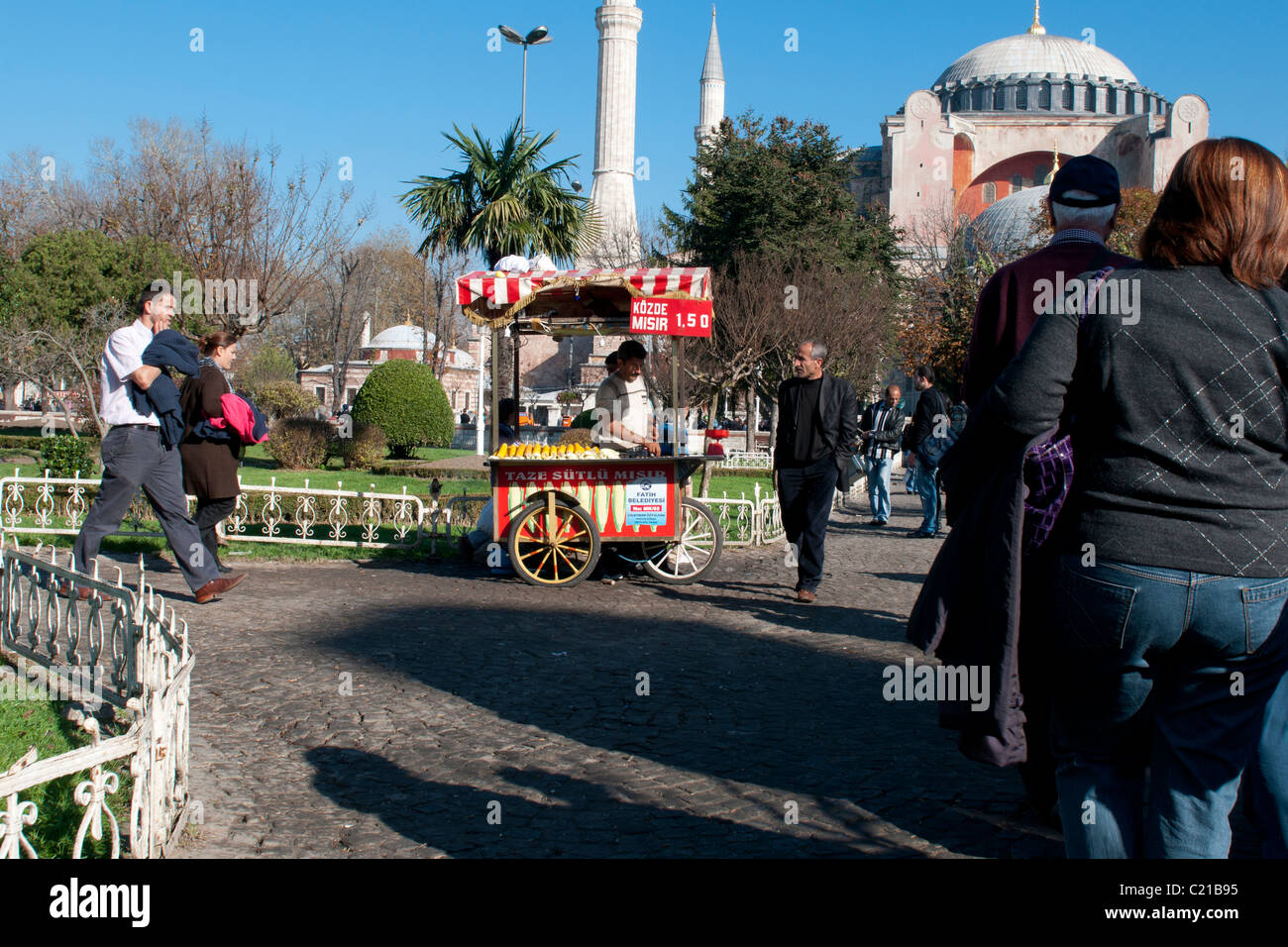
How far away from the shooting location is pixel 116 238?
113 ft

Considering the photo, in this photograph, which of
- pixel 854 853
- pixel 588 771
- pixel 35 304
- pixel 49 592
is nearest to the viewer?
pixel 854 853

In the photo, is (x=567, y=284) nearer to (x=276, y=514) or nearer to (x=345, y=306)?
(x=276, y=514)

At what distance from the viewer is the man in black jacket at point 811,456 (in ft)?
27.1

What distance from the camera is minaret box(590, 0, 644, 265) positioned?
2516 inches

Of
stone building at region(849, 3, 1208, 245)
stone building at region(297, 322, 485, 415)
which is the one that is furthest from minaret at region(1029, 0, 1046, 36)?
stone building at region(297, 322, 485, 415)

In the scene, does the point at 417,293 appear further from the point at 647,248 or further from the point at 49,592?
the point at 49,592

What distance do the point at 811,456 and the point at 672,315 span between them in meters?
1.73

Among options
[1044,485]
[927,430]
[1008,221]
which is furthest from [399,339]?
[1044,485]

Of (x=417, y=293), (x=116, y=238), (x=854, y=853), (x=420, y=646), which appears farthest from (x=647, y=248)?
(x=854, y=853)

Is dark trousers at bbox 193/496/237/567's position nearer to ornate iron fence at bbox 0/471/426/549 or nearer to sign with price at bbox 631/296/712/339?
ornate iron fence at bbox 0/471/426/549

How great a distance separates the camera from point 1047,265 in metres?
3.30

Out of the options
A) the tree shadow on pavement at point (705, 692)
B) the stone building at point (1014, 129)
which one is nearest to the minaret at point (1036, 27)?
the stone building at point (1014, 129)

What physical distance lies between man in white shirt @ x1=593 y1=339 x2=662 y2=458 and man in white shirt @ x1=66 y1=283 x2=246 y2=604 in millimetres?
3399
